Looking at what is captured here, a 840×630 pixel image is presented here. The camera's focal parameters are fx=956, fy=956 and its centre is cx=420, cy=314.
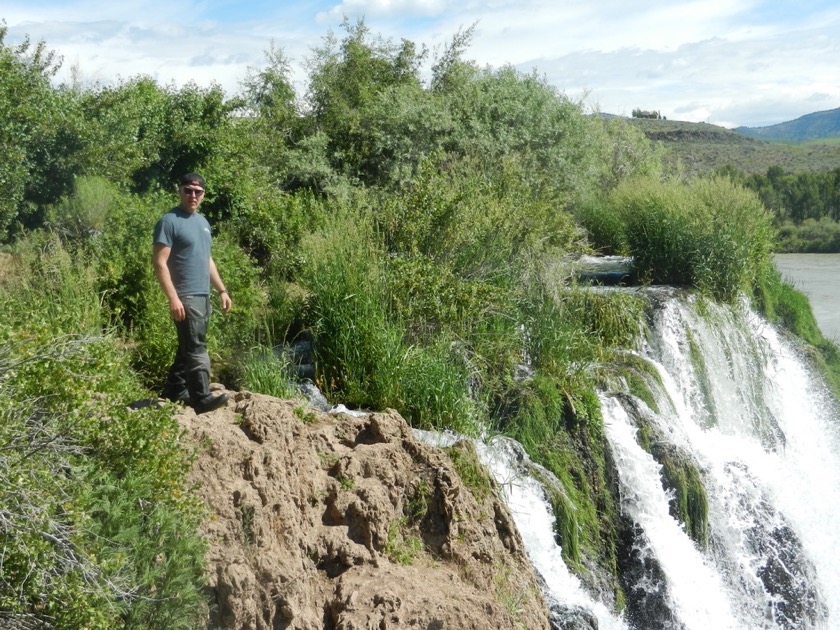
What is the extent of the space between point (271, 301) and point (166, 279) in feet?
9.94

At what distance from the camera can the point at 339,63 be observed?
19.4 m

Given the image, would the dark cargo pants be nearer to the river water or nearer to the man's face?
the man's face

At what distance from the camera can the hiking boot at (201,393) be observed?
20.0 ft

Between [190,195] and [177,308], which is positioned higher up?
[190,195]

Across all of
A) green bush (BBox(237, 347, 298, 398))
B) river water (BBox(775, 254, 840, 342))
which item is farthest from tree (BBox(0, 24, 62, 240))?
river water (BBox(775, 254, 840, 342))

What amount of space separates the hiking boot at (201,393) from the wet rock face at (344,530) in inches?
7.9

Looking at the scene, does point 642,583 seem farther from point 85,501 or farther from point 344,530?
point 85,501

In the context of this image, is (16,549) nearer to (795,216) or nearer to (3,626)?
(3,626)

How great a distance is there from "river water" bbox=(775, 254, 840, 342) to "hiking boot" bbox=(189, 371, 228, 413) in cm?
1568

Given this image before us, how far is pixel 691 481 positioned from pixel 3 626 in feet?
22.0

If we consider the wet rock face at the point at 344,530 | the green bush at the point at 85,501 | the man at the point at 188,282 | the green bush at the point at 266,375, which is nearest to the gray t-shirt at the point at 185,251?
the man at the point at 188,282

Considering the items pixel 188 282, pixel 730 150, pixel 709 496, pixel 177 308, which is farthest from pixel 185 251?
pixel 730 150

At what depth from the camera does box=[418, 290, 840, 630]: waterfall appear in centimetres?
749

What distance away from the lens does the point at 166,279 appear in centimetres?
616
